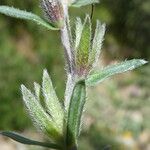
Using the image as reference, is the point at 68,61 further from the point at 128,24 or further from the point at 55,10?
the point at 128,24

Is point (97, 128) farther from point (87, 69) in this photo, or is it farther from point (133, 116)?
point (87, 69)

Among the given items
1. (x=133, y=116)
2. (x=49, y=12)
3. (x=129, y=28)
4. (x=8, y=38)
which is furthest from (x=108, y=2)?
(x=49, y=12)

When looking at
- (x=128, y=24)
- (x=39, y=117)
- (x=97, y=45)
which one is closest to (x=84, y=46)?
(x=97, y=45)

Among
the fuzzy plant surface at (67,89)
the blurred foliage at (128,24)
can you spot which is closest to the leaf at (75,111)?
the fuzzy plant surface at (67,89)

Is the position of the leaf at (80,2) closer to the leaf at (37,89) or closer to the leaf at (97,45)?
the leaf at (97,45)

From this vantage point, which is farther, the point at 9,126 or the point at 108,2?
the point at 108,2
